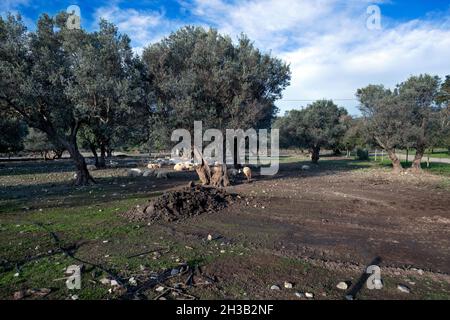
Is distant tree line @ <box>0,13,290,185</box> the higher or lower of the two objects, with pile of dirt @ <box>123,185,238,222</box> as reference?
higher

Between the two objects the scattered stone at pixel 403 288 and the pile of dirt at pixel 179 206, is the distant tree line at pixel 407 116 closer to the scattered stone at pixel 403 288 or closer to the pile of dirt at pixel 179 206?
the pile of dirt at pixel 179 206

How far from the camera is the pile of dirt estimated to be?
33.8ft

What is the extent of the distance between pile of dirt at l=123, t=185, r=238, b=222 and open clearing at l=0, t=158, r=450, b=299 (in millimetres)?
432

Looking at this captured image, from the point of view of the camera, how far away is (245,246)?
7.53 m

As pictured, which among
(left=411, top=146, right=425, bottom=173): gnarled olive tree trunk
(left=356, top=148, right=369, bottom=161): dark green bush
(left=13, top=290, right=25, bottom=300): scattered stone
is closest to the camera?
(left=13, top=290, right=25, bottom=300): scattered stone

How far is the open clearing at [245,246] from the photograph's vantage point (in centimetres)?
534

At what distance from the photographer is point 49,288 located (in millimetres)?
5129

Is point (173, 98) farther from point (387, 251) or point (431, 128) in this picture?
point (431, 128)

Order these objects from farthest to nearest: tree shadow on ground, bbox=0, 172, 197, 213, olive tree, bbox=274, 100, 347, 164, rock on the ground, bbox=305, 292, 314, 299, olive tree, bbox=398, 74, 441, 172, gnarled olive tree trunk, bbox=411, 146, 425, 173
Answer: olive tree, bbox=274, 100, 347, 164 → gnarled olive tree trunk, bbox=411, 146, 425, 173 → olive tree, bbox=398, 74, 441, 172 → tree shadow on ground, bbox=0, 172, 197, 213 → rock on the ground, bbox=305, 292, 314, 299

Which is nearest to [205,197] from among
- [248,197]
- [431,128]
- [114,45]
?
[248,197]

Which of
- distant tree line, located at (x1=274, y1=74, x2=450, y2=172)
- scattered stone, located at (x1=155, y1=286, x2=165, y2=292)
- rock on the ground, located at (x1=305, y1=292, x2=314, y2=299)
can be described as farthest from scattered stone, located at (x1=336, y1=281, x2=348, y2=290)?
distant tree line, located at (x1=274, y1=74, x2=450, y2=172)

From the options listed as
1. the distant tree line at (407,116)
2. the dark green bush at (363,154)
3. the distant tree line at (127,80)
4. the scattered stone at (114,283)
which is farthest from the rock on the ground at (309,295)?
the dark green bush at (363,154)

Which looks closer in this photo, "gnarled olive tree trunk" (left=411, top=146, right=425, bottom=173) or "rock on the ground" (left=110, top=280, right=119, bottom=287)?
"rock on the ground" (left=110, top=280, right=119, bottom=287)

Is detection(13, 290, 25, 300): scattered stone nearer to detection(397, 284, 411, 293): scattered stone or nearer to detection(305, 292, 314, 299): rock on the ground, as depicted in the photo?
detection(305, 292, 314, 299): rock on the ground
